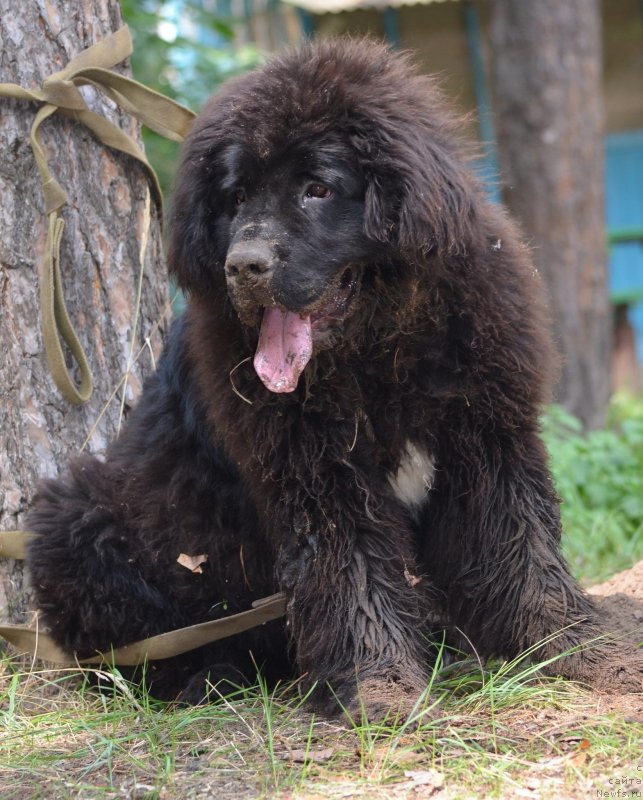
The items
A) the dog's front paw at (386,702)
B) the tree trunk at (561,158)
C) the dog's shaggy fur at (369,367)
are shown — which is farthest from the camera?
the tree trunk at (561,158)

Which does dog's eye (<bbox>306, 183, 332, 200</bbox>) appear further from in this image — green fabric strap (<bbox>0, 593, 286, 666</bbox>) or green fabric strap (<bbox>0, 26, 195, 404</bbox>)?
green fabric strap (<bbox>0, 593, 286, 666</bbox>)

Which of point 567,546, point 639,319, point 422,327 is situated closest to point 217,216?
point 422,327

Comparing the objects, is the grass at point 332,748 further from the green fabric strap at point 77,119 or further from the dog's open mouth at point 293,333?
the green fabric strap at point 77,119

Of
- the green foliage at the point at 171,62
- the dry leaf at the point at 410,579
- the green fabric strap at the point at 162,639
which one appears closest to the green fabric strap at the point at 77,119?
the green fabric strap at the point at 162,639

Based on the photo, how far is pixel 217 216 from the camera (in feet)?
10.5

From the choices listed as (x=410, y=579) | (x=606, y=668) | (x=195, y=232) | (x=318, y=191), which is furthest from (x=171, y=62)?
(x=606, y=668)

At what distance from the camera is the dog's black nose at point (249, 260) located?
9.31 feet

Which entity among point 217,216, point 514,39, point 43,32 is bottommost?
point 217,216

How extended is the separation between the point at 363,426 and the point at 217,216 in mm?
803

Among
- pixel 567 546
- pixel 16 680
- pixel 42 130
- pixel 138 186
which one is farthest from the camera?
pixel 567 546

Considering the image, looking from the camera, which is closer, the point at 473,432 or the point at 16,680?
the point at 473,432

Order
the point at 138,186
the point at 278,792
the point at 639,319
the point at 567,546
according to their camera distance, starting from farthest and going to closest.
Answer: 1. the point at 639,319
2. the point at 567,546
3. the point at 138,186
4. the point at 278,792

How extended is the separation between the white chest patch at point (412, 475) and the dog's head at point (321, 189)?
440mm

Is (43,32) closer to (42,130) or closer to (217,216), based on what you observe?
(42,130)
